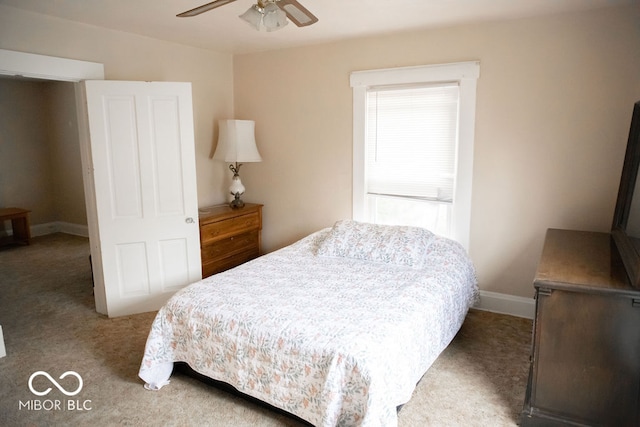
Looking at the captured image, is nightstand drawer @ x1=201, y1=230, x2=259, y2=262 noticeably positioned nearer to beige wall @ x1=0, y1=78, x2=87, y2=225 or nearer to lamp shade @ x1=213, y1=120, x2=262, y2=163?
lamp shade @ x1=213, y1=120, x2=262, y2=163

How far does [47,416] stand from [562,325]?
8.61 feet

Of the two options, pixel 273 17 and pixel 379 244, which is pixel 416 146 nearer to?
pixel 379 244

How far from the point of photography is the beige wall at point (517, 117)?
9.41 ft

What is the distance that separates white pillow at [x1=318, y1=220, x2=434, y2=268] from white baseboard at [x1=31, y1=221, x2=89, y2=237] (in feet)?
15.2

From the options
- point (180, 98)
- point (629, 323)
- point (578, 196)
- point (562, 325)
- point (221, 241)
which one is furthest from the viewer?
point (221, 241)

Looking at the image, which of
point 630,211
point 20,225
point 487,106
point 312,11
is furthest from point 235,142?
point 20,225

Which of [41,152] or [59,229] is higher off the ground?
[41,152]

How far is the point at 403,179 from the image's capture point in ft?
12.1

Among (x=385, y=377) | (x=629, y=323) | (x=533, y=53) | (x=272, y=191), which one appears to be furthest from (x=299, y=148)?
(x=629, y=323)

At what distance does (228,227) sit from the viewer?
4.02 metres

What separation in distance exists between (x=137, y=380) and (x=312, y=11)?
2.64 metres

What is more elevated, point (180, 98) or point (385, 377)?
point (180, 98)

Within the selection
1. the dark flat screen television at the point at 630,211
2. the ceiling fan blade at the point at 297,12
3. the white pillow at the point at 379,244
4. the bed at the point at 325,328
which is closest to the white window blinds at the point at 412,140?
the white pillow at the point at 379,244

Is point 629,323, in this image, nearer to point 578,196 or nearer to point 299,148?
point 578,196
